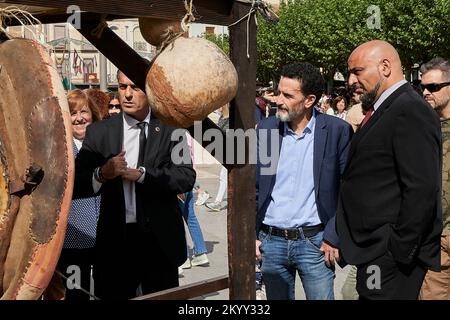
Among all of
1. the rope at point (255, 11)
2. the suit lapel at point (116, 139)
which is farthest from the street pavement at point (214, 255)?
the rope at point (255, 11)

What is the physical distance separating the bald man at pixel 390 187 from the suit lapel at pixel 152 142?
1.07 m

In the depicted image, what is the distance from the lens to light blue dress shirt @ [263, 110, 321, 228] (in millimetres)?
4055

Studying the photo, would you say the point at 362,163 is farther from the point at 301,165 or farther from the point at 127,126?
the point at 127,126

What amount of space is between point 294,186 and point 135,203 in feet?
2.90

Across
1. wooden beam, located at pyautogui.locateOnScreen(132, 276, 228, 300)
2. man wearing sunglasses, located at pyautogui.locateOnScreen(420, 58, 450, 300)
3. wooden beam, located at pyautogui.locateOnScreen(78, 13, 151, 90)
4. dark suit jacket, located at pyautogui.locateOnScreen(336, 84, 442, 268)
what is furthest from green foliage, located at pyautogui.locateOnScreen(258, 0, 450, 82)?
wooden beam, located at pyautogui.locateOnScreen(132, 276, 228, 300)

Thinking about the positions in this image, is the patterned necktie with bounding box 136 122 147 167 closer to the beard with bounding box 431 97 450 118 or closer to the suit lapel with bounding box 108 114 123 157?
the suit lapel with bounding box 108 114 123 157

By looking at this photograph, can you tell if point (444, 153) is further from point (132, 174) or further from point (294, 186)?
point (132, 174)

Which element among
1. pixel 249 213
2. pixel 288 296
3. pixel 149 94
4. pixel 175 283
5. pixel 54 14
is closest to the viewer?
pixel 149 94

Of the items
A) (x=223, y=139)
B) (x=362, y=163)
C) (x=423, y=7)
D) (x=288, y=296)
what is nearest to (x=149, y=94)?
(x=223, y=139)

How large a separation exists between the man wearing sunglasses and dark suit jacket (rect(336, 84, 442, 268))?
3.41ft

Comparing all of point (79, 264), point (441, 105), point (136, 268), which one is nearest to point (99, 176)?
point (136, 268)

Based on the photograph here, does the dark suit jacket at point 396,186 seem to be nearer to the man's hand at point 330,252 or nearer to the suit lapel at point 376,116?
the suit lapel at point 376,116

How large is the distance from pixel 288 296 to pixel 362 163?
1.18 m
